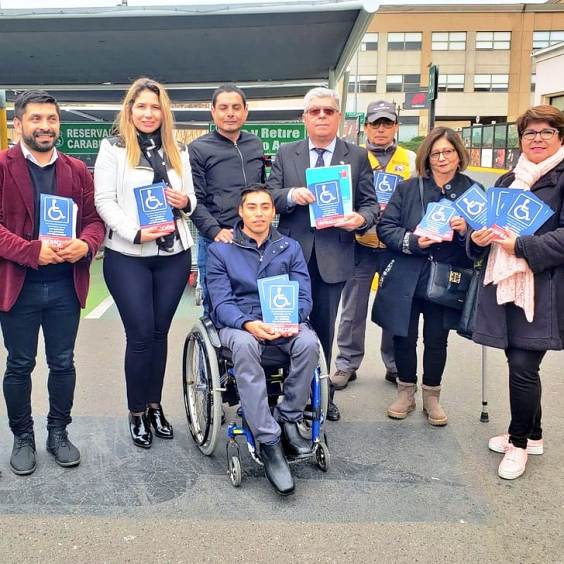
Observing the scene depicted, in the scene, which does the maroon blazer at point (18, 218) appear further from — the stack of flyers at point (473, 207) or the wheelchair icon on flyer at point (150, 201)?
the stack of flyers at point (473, 207)

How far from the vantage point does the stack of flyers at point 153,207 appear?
3291 millimetres

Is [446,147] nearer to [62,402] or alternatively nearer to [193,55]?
[62,402]

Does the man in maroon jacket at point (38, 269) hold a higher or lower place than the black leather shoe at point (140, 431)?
higher

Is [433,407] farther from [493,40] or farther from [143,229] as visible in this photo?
[493,40]

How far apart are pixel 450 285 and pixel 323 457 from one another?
1.25 m

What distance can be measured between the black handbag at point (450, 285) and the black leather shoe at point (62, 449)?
2189mm

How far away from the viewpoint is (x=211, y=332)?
11.0ft

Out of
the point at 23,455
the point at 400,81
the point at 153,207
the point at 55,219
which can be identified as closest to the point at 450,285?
the point at 153,207

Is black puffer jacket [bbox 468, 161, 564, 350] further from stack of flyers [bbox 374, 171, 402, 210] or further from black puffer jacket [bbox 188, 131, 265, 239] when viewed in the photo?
black puffer jacket [bbox 188, 131, 265, 239]

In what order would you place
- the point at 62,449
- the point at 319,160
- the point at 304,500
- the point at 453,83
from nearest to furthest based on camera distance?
the point at 304,500, the point at 62,449, the point at 319,160, the point at 453,83

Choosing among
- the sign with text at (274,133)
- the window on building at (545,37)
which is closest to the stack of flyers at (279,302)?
the sign with text at (274,133)

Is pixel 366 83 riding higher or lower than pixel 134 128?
higher

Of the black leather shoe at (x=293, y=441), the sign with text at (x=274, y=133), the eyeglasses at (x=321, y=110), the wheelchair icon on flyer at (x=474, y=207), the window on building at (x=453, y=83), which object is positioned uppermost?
the window on building at (x=453, y=83)

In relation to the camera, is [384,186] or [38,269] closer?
[38,269]
